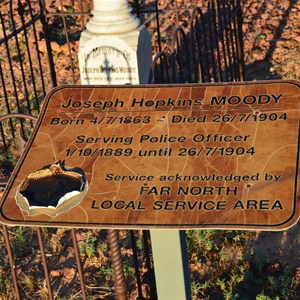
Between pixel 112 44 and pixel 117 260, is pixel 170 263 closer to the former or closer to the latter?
pixel 117 260

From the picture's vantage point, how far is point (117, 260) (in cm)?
336

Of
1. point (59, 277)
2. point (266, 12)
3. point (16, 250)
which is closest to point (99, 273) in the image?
point (59, 277)

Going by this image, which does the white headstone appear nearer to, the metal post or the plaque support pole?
the plaque support pole

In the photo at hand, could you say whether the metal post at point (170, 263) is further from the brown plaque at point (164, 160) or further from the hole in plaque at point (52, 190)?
the hole in plaque at point (52, 190)

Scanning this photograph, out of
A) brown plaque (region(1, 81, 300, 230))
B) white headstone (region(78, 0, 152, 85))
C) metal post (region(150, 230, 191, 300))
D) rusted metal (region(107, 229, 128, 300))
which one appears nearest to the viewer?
brown plaque (region(1, 81, 300, 230))

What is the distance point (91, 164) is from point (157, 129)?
12.7 inches

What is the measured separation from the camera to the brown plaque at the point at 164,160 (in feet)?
8.61

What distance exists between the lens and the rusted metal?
3.25 m

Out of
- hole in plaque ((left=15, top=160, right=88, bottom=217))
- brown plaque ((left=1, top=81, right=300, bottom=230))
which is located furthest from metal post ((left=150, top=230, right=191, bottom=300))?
hole in plaque ((left=15, top=160, right=88, bottom=217))

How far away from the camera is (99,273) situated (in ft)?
15.6

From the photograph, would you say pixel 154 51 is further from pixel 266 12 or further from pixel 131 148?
pixel 131 148

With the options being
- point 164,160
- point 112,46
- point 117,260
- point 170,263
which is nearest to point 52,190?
point 164,160

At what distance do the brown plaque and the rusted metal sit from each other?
18.4 inches

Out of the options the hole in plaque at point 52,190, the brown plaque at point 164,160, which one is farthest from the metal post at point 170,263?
the hole in plaque at point 52,190
